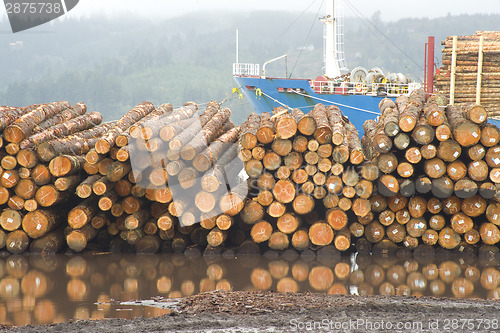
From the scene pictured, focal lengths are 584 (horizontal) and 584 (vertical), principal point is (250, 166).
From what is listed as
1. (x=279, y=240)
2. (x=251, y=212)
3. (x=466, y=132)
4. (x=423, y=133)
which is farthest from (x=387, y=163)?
(x=251, y=212)

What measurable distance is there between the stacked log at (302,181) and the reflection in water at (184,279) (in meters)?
0.40

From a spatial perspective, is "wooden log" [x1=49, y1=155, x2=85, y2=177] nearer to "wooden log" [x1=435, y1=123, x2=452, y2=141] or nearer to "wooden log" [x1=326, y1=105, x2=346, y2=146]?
"wooden log" [x1=326, y1=105, x2=346, y2=146]

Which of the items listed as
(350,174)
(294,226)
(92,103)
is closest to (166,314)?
(294,226)

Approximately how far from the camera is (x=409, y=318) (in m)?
5.50

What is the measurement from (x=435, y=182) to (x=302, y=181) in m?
1.92

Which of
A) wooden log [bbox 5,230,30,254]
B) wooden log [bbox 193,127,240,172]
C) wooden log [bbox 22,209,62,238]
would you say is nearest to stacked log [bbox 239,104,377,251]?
wooden log [bbox 193,127,240,172]

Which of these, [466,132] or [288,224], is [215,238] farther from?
[466,132]

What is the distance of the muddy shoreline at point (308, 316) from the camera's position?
526 cm

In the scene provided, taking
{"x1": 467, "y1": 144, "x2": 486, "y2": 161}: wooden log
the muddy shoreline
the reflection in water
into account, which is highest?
{"x1": 467, "y1": 144, "x2": 486, "y2": 161}: wooden log

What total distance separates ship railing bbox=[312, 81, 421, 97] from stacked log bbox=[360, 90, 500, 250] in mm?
15022

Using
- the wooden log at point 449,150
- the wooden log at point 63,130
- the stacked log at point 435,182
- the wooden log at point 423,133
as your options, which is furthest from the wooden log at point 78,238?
the wooden log at point 449,150

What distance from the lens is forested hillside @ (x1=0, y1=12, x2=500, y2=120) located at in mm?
49719

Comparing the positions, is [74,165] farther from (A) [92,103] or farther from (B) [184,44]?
(B) [184,44]

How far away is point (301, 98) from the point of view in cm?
2911
